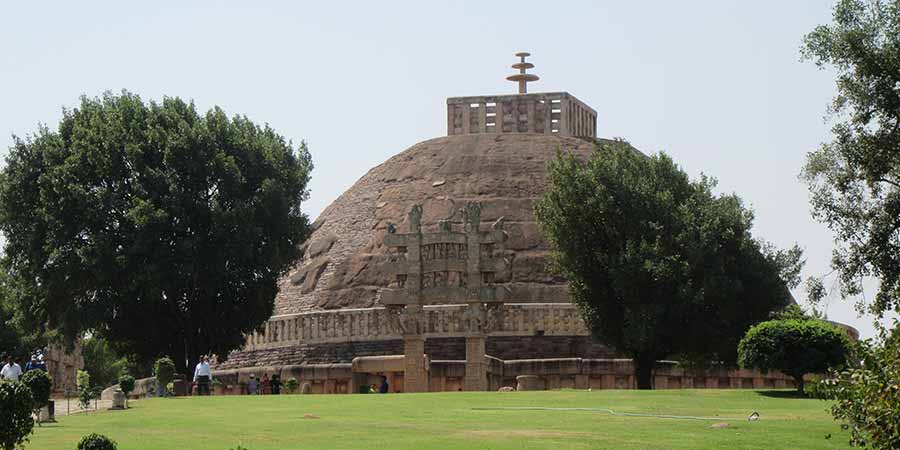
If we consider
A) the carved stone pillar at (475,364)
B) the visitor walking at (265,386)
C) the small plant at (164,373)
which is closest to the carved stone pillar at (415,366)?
the carved stone pillar at (475,364)

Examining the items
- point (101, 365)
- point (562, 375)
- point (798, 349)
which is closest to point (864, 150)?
point (798, 349)

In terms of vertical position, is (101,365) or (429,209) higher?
(429,209)

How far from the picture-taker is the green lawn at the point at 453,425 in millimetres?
22594

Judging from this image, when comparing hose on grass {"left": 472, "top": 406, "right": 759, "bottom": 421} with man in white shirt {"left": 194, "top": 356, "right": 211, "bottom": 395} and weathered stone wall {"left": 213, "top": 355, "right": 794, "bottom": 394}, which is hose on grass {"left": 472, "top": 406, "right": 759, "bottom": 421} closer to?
man in white shirt {"left": 194, "top": 356, "right": 211, "bottom": 395}

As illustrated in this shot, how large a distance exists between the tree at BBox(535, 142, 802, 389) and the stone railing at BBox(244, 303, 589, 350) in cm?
1213

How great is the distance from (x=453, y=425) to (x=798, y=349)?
1230 cm

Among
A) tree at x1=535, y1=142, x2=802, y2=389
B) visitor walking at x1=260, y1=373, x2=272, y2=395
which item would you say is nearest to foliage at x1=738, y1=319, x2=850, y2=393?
tree at x1=535, y1=142, x2=802, y2=389

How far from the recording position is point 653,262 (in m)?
45.0

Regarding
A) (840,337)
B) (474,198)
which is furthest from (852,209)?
(474,198)

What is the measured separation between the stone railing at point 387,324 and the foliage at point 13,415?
38.4 m

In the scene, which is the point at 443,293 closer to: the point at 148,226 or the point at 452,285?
the point at 452,285

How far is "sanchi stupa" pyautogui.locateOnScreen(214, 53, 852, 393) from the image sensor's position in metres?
45.7

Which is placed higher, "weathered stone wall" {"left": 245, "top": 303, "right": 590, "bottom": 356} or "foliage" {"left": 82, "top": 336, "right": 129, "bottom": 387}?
"weathered stone wall" {"left": 245, "top": 303, "right": 590, "bottom": 356}

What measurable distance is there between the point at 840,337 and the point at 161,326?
21.0 meters
